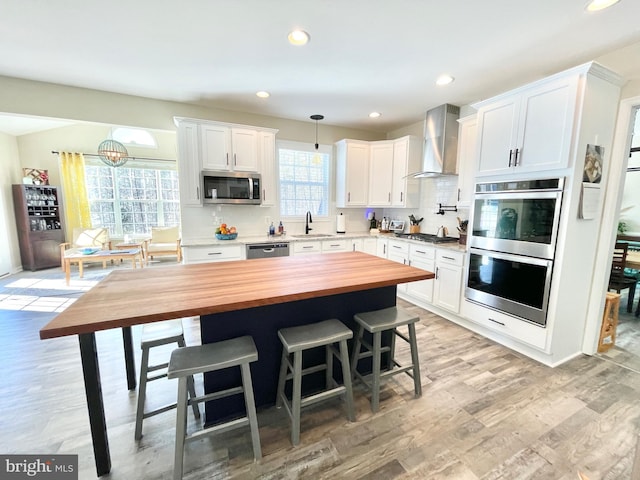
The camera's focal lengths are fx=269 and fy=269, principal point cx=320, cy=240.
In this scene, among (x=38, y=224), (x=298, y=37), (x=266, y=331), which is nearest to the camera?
(x=266, y=331)

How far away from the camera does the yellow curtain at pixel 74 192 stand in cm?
572

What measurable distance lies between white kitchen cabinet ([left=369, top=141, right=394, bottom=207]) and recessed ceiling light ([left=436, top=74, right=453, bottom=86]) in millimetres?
1395

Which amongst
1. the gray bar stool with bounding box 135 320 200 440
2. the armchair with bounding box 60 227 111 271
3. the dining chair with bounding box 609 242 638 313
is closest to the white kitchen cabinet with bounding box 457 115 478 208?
the dining chair with bounding box 609 242 638 313

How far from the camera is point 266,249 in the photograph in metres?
3.69

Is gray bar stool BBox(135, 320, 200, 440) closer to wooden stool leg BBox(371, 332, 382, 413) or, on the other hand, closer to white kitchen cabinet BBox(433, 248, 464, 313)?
wooden stool leg BBox(371, 332, 382, 413)

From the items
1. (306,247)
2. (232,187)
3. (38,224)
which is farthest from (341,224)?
(38,224)

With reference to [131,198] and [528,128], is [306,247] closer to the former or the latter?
[528,128]

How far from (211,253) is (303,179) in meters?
1.97

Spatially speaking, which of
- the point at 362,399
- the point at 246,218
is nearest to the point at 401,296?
the point at 362,399

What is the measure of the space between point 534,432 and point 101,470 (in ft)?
8.07

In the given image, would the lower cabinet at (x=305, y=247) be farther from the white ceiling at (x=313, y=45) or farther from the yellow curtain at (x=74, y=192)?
the yellow curtain at (x=74, y=192)

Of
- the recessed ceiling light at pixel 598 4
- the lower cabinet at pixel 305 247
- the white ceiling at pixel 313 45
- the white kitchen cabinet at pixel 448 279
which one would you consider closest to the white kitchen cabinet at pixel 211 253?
the lower cabinet at pixel 305 247

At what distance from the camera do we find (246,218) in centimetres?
412

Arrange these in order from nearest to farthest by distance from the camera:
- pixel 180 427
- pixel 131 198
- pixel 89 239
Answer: pixel 180 427, pixel 89 239, pixel 131 198
